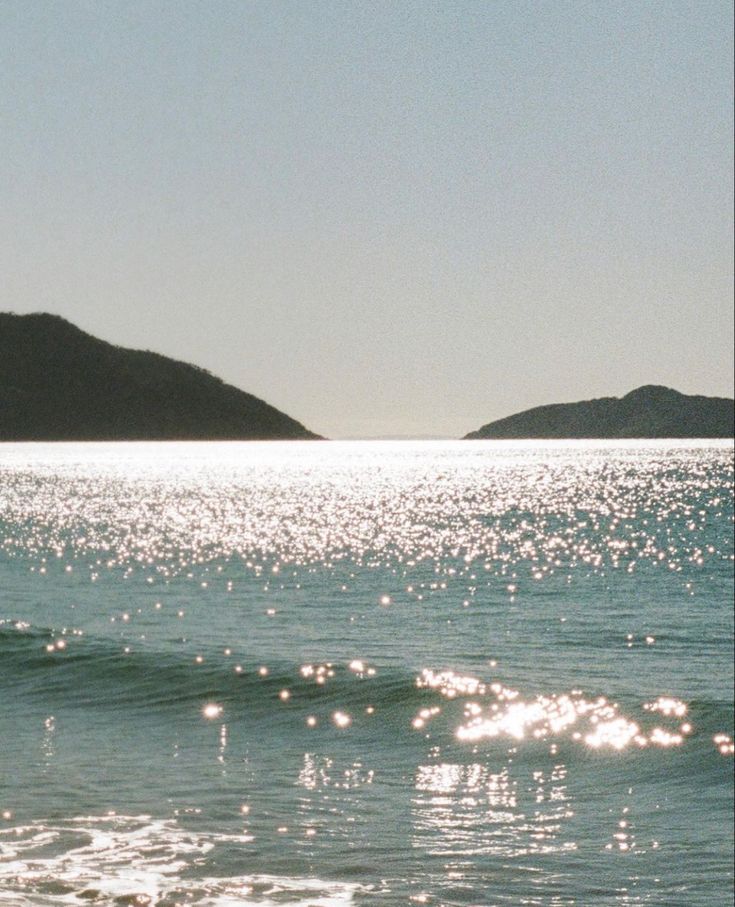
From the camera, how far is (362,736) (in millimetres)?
25719

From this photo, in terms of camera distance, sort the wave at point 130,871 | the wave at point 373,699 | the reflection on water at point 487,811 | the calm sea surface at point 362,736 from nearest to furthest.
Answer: the wave at point 130,871 → the calm sea surface at point 362,736 → the reflection on water at point 487,811 → the wave at point 373,699

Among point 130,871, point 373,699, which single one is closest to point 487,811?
point 130,871

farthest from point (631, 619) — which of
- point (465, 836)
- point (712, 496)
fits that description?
point (712, 496)

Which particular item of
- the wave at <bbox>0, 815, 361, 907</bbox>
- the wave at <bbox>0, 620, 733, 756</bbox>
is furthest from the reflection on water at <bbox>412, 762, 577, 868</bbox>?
the wave at <bbox>0, 620, 733, 756</bbox>

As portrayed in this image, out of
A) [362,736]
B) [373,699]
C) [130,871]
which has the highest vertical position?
[130,871]

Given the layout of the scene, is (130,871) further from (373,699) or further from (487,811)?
(373,699)

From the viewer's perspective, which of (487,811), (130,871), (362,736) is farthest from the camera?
(362,736)

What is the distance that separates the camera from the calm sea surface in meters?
15.9

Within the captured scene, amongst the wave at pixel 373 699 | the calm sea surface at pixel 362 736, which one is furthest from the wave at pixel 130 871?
the wave at pixel 373 699

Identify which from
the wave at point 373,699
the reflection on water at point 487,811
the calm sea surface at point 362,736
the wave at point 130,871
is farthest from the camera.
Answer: the wave at point 373,699

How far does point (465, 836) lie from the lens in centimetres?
1770

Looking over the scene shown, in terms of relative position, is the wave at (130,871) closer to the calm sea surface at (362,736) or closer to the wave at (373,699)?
the calm sea surface at (362,736)

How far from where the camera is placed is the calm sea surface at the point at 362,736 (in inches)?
624

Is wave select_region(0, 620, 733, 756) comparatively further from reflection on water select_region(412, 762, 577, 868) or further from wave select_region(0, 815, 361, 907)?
wave select_region(0, 815, 361, 907)
